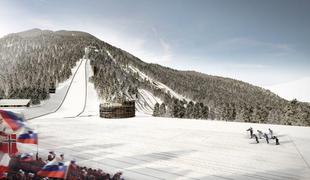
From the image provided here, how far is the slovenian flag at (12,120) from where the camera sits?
10.4 feet

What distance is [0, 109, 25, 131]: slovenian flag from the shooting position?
318 centimetres

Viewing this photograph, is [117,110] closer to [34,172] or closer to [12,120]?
[34,172]

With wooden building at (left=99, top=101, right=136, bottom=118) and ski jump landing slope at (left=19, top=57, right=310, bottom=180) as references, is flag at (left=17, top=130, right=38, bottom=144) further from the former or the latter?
wooden building at (left=99, top=101, right=136, bottom=118)

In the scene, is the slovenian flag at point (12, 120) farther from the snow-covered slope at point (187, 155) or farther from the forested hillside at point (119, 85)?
the forested hillside at point (119, 85)

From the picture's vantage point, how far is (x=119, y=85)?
7350cm

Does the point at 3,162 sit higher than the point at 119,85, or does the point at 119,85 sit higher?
the point at 119,85

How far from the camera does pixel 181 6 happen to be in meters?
24.3

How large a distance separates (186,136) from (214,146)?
1.75 metres

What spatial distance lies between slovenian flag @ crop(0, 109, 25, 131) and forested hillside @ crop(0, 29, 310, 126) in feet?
50.6

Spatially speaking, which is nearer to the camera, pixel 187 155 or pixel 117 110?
pixel 187 155

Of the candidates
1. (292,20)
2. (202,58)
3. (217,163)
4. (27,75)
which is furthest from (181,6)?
(27,75)

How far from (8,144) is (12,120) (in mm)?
701

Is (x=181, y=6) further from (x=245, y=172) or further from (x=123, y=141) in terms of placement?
(x=245, y=172)

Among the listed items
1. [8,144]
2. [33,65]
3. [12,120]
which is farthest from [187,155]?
[33,65]
